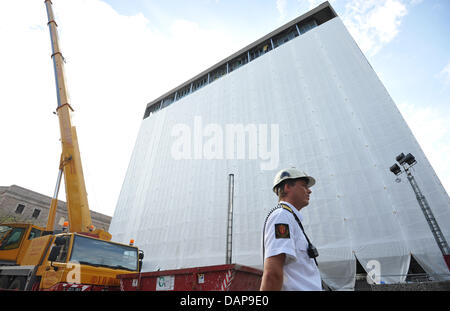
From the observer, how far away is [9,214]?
1977cm

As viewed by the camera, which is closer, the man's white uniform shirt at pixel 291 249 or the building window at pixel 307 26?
the man's white uniform shirt at pixel 291 249

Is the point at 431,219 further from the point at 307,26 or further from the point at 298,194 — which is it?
the point at 307,26

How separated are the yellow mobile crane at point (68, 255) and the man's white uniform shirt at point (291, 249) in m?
3.89

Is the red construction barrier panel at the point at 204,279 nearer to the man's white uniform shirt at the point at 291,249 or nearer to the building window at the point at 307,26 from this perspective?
the man's white uniform shirt at the point at 291,249

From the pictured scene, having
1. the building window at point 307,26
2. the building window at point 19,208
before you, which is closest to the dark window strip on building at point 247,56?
the building window at point 307,26

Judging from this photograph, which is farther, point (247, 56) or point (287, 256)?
point (247, 56)

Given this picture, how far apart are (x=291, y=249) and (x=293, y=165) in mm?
8789

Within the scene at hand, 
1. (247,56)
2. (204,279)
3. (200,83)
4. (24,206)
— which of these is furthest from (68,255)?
(24,206)

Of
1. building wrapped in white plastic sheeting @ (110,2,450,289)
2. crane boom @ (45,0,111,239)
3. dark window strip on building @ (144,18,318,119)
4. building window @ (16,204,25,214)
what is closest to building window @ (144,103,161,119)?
dark window strip on building @ (144,18,318,119)

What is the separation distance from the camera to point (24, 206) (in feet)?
69.4

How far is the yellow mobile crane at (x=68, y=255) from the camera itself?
3699 mm

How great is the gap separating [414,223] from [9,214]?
28.4 m

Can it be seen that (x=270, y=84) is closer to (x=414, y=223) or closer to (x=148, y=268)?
(x=414, y=223)
